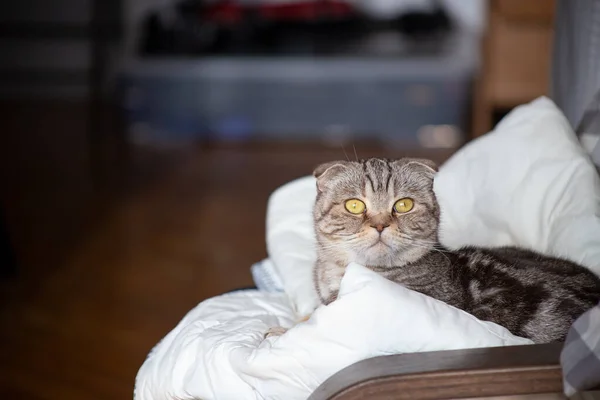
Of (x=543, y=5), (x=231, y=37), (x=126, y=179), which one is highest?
(x=543, y=5)

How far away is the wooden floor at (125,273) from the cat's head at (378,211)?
1038 millimetres

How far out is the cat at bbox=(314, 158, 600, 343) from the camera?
131 centimetres

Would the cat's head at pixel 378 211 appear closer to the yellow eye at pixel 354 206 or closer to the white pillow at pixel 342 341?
the yellow eye at pixel 354 206

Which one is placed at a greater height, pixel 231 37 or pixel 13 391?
pixel 231 37

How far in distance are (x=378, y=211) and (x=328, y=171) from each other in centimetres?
12

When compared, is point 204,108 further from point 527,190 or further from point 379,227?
point 379,227

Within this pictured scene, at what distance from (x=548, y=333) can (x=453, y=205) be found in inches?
23.9

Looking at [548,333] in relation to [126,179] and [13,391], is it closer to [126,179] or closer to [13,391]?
[13,391]

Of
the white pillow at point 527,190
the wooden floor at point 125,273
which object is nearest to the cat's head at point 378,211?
the white pillow at point 527,190

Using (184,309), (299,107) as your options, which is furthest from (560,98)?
(299,107)

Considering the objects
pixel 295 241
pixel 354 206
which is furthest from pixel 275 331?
pixel 295 241

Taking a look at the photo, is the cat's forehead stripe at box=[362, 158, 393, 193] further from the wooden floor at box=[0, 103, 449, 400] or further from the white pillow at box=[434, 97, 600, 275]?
the wooden floor at box=[0, 103, 449, 400]

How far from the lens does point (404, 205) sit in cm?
147

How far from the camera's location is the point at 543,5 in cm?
361
